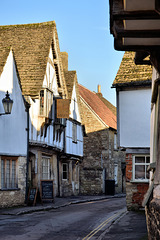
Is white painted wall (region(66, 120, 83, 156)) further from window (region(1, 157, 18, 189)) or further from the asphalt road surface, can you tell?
the asphalt road surface

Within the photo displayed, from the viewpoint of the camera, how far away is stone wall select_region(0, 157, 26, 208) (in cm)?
2019

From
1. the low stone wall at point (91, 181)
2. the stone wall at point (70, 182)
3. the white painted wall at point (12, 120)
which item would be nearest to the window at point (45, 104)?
the white painted wall at point (12, 120)

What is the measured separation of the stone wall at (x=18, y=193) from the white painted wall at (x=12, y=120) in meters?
0.58

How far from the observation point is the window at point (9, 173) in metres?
20.6

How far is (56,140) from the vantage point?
27125 millimetres

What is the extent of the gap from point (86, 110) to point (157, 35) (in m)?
32.0

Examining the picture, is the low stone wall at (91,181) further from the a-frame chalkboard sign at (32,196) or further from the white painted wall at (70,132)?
the a-frame chalkboard sign at (32,196)

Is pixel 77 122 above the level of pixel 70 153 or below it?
above

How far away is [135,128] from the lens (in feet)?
61.5

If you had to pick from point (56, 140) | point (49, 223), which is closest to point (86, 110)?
point (56, 140)

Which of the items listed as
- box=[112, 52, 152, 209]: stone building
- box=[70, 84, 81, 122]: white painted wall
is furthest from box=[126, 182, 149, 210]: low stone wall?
box=[70, 84, 81, 122]: white painted wall

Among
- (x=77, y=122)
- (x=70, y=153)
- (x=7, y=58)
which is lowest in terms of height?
(x=70, y=153)

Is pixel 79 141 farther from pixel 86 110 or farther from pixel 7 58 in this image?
pixel 7 58

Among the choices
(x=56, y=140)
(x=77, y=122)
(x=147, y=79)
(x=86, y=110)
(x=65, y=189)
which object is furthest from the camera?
(x=86, y=110)
